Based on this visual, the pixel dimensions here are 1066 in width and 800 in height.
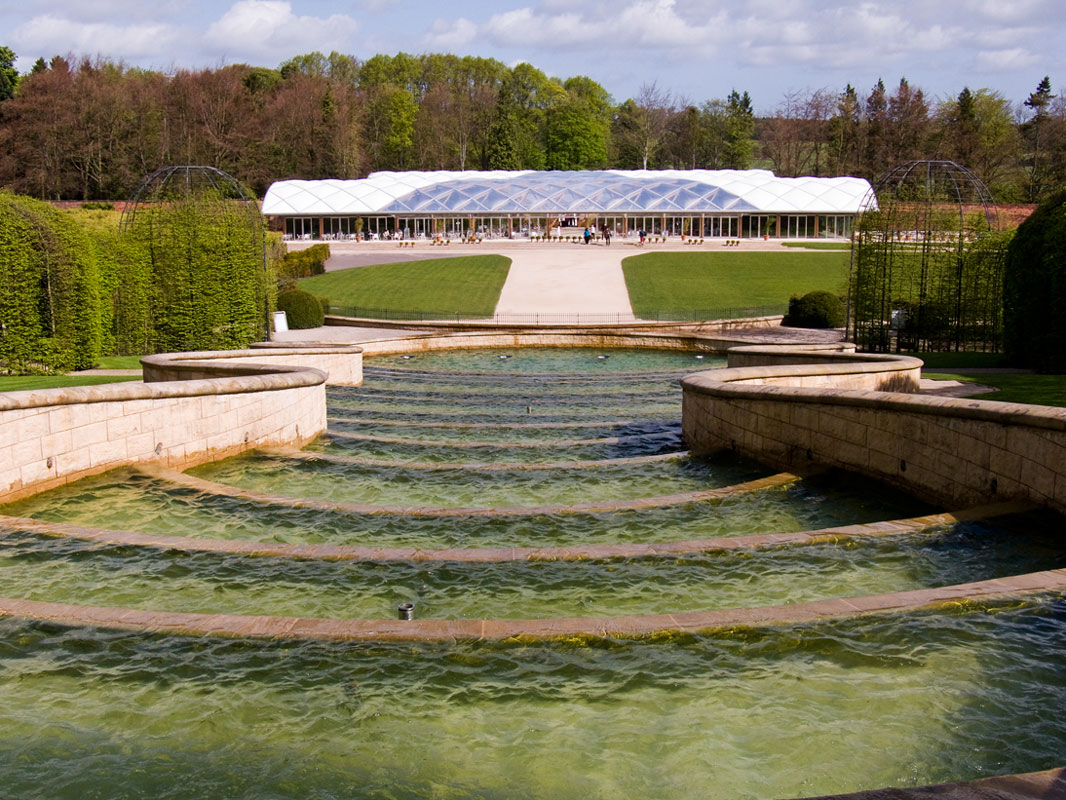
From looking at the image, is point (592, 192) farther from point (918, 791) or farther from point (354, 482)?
point (918, 791)

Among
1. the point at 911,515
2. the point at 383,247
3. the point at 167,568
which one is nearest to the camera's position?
the point at 167,568

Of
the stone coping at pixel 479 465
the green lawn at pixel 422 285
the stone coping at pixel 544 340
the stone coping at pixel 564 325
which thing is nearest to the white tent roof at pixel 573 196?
the green lawn at pixel 422 285

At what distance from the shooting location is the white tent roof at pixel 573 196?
248ft

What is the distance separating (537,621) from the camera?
758 centimetres

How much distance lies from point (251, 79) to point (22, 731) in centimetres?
10996

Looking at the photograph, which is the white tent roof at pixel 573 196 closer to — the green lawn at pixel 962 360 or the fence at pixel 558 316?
the fence at pixel 558 316

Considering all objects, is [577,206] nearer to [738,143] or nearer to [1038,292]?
[738,143]

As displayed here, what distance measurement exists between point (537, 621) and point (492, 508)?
3944 mm

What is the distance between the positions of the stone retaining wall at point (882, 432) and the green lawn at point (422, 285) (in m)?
Result: 21.9

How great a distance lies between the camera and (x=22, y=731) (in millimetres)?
6293

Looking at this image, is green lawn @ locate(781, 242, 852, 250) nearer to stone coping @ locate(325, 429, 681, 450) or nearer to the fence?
the fence

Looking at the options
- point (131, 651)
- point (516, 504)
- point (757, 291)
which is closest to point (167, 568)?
point (131, 651)

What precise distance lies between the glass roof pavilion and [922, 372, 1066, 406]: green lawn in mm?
56234

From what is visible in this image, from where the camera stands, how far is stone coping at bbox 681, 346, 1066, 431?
32.4 feet
